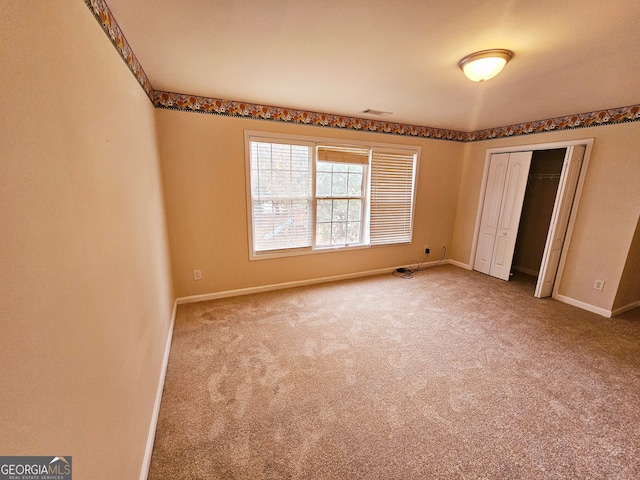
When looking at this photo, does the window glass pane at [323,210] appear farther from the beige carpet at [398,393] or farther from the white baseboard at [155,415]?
the white baseboard at [155,415]

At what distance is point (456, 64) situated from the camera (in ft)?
6.24

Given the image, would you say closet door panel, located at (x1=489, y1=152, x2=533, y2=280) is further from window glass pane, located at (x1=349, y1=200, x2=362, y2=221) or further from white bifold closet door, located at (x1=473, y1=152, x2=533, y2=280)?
window glass pane, located at (x1=349, y1=200, x2=362, y2=221)

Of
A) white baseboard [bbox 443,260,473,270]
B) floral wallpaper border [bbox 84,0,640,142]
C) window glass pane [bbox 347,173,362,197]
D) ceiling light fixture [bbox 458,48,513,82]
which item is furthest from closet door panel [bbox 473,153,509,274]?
ceiling light fixture [bbox 458,48,513,82]

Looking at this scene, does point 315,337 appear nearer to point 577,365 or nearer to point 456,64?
point 577,365

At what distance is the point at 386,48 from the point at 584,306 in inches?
150

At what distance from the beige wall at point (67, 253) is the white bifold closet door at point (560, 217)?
14.2 feet

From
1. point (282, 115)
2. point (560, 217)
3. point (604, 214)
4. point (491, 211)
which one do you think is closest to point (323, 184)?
point (282, 115)

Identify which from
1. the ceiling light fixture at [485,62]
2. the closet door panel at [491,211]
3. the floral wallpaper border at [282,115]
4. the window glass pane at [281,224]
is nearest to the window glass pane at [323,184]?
the window glass pane at [281,224]

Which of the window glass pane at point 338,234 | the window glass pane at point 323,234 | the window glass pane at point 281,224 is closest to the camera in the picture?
the window glass pane at point 281,224

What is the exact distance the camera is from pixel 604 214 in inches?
117

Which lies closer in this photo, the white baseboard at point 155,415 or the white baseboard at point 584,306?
the white baseboard at point 155,415

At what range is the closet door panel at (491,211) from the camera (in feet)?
12.8

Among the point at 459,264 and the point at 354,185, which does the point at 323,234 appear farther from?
the point at 459,264

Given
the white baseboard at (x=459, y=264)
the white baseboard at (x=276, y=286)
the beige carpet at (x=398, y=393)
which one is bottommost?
the beige carpet at (x=398, y=393)
